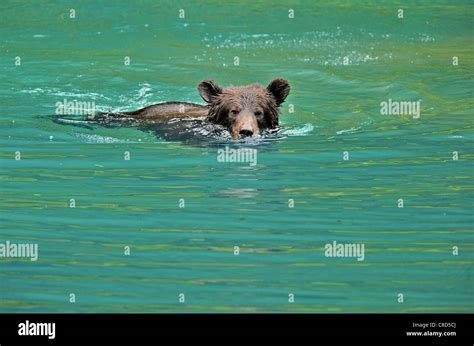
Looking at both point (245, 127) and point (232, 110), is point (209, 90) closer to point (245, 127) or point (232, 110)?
point (232, 110)

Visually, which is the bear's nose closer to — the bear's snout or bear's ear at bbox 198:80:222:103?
the bear's snout

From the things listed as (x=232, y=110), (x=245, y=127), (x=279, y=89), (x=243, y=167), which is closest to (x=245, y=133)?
(x=245, y=127)

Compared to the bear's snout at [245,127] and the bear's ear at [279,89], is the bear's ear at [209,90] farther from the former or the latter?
the bear's snout at [245,127]

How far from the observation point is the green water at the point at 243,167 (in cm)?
944

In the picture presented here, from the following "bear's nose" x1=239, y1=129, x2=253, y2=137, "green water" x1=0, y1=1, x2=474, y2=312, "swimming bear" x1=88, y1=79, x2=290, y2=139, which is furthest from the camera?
"swimming bear" x1=88, y1=79, x2=290, y2=139

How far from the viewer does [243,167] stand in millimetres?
14266

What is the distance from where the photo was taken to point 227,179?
1351cm

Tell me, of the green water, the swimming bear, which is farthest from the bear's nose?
the green water

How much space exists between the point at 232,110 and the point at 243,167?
7.59 feet

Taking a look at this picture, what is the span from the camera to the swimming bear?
53.4 ft

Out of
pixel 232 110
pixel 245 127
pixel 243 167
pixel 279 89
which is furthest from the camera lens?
pixel 279 89

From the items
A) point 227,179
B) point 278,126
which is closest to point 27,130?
point 278,126

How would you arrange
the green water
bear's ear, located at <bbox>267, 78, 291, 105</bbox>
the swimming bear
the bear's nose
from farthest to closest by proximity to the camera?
bear's ear, located at <bbox>267, 78, 291, 105</bbox> < the swimming bear < the bear's nose < the green water
